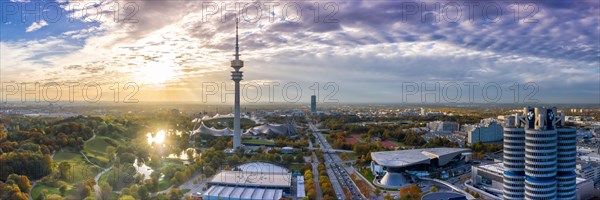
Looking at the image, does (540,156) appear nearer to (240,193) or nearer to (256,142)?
(240,193)

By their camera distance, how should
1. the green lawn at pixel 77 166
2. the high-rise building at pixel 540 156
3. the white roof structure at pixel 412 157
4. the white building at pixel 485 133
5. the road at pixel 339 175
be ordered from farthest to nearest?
the white building at pixel 485 133, the white roof structure at pixel 412 157, the green lawn at pixel 77 166, the road at pixel 339 175, the high-rise building at pixel 540 156

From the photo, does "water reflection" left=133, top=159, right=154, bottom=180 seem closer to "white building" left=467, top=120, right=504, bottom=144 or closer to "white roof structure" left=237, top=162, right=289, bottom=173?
"white roof structure" left=237, top=162, right=289, bottom=173

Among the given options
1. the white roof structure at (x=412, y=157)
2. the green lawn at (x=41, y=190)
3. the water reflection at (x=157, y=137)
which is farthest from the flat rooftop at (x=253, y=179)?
the water reflection at (x=157, y=137)

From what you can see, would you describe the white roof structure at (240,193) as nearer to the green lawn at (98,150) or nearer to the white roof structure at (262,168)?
the white roof structure at (262,168)

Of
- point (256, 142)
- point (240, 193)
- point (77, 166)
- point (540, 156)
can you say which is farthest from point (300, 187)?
point (256, 142)

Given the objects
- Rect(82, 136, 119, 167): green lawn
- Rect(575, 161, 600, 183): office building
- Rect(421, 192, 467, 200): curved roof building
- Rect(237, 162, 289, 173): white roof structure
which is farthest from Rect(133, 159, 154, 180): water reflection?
Rect(575, 161, 600, 183): office building

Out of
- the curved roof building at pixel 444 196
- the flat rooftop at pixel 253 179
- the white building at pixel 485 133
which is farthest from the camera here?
the white building at pixel 485 133

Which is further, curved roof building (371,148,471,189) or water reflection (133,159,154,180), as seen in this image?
water reflection (133,159,154,180)
